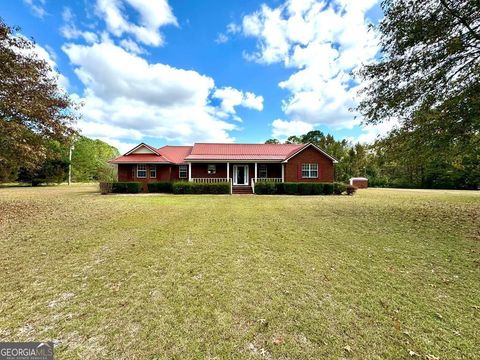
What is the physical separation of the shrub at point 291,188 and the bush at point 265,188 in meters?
0.93

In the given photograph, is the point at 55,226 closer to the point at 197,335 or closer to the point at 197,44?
the point at 197,335

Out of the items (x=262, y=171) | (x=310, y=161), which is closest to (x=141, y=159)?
(x=262, y=171)

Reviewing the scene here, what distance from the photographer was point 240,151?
25.1 meters

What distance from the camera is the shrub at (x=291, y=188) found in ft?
65.4

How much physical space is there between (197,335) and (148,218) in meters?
7.29

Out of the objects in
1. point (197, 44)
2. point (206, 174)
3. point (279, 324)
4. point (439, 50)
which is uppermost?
point (197, 44)

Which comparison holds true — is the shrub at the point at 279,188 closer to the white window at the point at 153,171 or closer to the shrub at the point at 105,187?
the white window at the point at 153,171

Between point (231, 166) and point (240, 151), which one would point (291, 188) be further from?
point (240, 151)

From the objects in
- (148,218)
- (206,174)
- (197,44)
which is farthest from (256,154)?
(148,218)

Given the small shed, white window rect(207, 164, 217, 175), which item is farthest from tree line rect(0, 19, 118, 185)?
the small shed

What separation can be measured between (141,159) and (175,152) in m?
4.25

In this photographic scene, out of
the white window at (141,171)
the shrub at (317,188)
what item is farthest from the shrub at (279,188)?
the white window at (141,171)

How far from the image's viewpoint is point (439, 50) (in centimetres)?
873

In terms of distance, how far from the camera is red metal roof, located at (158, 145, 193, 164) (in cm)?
2435
